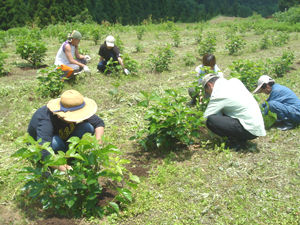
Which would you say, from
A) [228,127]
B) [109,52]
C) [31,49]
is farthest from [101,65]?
[228,127]

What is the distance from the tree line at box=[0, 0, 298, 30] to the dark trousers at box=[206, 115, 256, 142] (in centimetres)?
1278

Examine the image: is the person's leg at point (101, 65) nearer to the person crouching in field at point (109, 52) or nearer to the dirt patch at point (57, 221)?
the person crouching in field at point (109, 52)

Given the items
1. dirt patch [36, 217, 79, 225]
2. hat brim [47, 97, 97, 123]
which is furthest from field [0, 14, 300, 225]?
hat brim [47, 97, 97, 123]

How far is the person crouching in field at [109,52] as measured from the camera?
19.8 ft

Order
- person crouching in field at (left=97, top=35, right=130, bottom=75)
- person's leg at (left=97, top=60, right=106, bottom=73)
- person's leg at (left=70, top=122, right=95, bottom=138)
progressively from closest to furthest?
person's leg at (left=70, top=122, right=95, bottom=138), person crouching in field at (left=97, top=35, right=130, bottom=75), person's leg at (left=97, top=60, right=106, bottom=73)

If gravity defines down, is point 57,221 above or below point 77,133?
below

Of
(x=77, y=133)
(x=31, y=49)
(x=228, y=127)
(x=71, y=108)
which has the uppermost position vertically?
(x=71, y=108)

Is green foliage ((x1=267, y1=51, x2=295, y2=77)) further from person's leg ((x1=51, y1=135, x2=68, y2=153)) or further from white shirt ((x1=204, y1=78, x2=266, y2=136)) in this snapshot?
person's leg ((x1=51, y1=135, x2=68, y2=153))

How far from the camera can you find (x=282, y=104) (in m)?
4.07

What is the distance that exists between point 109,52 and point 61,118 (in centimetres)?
369

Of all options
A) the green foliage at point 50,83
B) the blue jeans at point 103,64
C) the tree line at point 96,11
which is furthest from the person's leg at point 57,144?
the tree line at point 96,11

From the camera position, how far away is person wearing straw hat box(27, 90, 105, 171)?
106 inches

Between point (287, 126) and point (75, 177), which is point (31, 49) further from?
point (287, 126)

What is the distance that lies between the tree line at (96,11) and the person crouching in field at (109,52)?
9314mm
